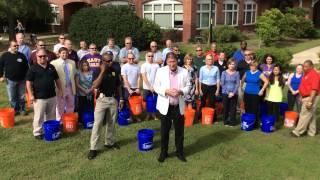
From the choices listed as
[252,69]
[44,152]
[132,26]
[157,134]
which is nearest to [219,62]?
[252,69]

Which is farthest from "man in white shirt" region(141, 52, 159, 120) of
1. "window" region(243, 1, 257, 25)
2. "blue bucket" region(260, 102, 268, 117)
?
"window" region(243, 1, 257, 25)

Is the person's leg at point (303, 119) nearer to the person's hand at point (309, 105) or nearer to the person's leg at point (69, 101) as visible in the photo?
the person's hand at point (309, 105)

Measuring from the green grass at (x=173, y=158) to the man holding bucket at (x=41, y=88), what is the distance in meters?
0.55

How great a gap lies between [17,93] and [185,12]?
1903 cm

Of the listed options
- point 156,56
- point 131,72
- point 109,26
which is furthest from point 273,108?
point 109,26

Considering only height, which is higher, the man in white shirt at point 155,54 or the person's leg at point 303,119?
the man in white shirt at point 155,54

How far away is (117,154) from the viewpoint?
24.0 ft

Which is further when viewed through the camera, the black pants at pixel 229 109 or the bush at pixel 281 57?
the bush at pixel 281 57

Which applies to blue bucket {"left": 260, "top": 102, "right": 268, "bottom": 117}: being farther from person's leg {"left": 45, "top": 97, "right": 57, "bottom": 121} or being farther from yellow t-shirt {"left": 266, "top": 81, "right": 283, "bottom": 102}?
person's leg {"left": 45, "top": 97, "right": 57, "bottom": 121}

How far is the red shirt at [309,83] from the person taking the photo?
7887 mm

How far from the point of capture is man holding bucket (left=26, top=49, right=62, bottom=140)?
25.1 feet

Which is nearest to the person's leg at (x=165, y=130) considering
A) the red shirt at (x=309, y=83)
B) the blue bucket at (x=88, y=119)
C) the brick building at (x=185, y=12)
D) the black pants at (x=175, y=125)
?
the black pants at (x=175, y=125)

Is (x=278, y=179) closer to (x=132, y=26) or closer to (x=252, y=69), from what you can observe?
(x=252, y=69)

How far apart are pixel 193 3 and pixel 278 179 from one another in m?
21.8
